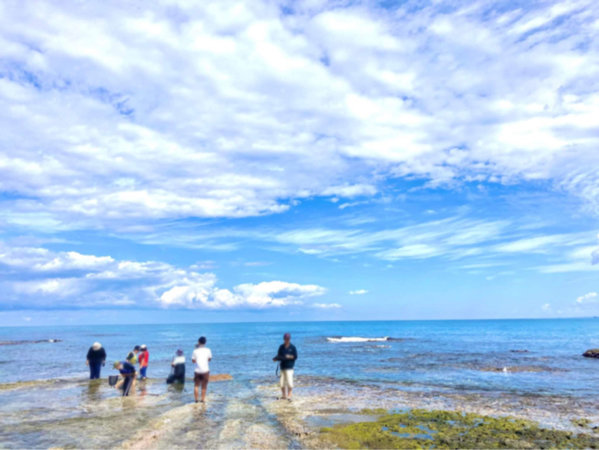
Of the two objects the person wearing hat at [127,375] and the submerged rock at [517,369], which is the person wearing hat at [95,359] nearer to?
the person wearing hat at [127,375]

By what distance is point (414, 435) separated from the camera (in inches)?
476

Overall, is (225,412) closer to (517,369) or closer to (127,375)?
(127,375)

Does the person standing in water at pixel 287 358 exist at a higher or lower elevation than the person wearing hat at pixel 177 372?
higher

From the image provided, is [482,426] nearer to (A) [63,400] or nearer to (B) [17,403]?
(A) [63,400]

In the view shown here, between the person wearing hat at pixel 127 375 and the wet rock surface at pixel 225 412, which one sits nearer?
the wet rock surface at pixel 225 412

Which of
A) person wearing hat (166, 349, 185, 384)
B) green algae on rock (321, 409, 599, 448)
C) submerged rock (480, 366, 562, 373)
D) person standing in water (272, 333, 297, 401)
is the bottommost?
submerged rock (480, 366, 562, 373)

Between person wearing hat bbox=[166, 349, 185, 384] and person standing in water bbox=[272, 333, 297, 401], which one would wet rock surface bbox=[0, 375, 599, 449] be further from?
person standing in water bbox=[272, 333, 297, 401]

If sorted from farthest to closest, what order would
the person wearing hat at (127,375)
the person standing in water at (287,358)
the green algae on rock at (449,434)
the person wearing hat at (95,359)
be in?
the person wearing hat at (95,359), the person wearing hat at (127,375), the person standing in water at (287,358), the green algae on rock at (449,434)

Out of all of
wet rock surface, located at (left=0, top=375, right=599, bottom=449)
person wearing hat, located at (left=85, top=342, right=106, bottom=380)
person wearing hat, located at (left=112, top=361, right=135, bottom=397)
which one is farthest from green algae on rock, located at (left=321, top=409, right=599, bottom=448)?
person wearing hat, located at (left=85, top=342, right=106, bottom=380)

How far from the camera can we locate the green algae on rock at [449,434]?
440 inches

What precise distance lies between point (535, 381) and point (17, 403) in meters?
28.8

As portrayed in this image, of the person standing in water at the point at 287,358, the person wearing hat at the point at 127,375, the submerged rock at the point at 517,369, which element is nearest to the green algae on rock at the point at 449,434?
the person standing in water at the point at 287,358

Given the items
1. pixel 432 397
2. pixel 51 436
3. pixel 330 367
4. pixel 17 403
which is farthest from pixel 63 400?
pixel 330 367

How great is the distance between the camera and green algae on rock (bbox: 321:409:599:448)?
11188mm
